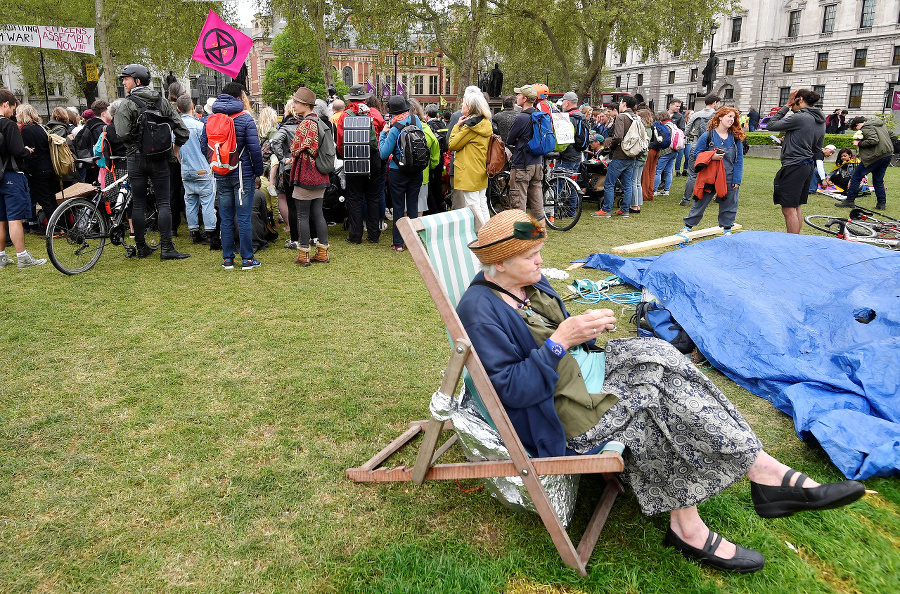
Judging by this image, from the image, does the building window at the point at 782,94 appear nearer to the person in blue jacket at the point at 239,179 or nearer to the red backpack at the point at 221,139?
the person in blue jacket at the point at 239,179

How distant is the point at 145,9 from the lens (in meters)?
→ 25.0

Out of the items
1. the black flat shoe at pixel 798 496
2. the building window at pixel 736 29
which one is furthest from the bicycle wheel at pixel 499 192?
the building window at pixel 736 29

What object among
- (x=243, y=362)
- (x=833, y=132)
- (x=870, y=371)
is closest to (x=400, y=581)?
(x=243, y=362)

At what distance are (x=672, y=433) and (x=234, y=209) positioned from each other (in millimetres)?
5914

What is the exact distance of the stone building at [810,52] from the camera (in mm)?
47688

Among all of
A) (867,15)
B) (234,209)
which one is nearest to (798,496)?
(234,209)

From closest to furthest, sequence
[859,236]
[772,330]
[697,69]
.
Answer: [772,330] → [859,236] → [697,69]

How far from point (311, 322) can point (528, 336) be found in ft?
10.5

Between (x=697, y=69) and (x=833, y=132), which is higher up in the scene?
(x=697, y=69)

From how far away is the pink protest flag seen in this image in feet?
Answer: 24.5

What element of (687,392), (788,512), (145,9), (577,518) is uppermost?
(145,9)

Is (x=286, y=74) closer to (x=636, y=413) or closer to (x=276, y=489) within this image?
(x=276, y=489)

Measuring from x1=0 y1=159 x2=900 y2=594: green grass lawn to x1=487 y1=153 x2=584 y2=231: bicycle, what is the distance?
179 inches

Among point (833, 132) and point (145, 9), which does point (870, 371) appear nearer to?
point (833, 132)
